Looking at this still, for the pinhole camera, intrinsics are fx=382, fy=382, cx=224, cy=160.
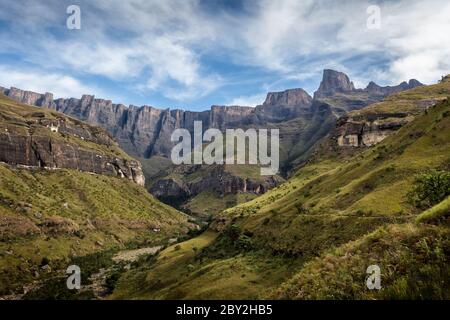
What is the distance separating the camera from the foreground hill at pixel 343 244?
56.2ft

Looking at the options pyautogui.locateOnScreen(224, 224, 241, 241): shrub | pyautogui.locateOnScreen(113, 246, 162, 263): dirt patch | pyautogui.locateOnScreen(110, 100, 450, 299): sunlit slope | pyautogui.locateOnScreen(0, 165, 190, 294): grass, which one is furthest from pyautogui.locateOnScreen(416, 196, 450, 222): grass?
pyautogui.locateOnScreen(113, 246, 162, 263): dirt patch

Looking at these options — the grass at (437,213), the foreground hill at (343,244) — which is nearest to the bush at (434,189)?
the foreground hill at (343,244)

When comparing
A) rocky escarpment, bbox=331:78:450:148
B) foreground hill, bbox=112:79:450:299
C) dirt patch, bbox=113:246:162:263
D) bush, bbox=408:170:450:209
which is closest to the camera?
foreground hill, bbox=112:79:450:299

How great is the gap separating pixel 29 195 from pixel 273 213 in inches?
5632

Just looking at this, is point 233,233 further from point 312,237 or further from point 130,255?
point 130,255

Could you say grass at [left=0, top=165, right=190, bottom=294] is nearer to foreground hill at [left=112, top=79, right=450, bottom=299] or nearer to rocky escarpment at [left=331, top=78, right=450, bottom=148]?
foreground hill at [left=112, top=79, right=450, bottom=299]

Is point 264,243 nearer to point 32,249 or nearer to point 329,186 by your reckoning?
point 329,186

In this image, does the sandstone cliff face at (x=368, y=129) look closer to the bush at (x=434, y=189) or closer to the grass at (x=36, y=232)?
the bush at (x=434, y=189)

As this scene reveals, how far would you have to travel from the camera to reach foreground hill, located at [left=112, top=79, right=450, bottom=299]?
17.1m

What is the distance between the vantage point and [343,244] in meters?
26.2

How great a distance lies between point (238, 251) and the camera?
257 ft

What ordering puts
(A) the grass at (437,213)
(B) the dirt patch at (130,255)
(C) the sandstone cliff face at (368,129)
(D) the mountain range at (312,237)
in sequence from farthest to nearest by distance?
(B) the dirt patch at (130,255) → (C) the sandstone cliff face at (368,129) → (A) the grass at (437,213) → (D) the mountain range at (312,237)

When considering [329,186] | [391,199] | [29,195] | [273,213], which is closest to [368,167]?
[329,186]

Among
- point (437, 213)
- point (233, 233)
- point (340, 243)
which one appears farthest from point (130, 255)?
point (437, 213)
